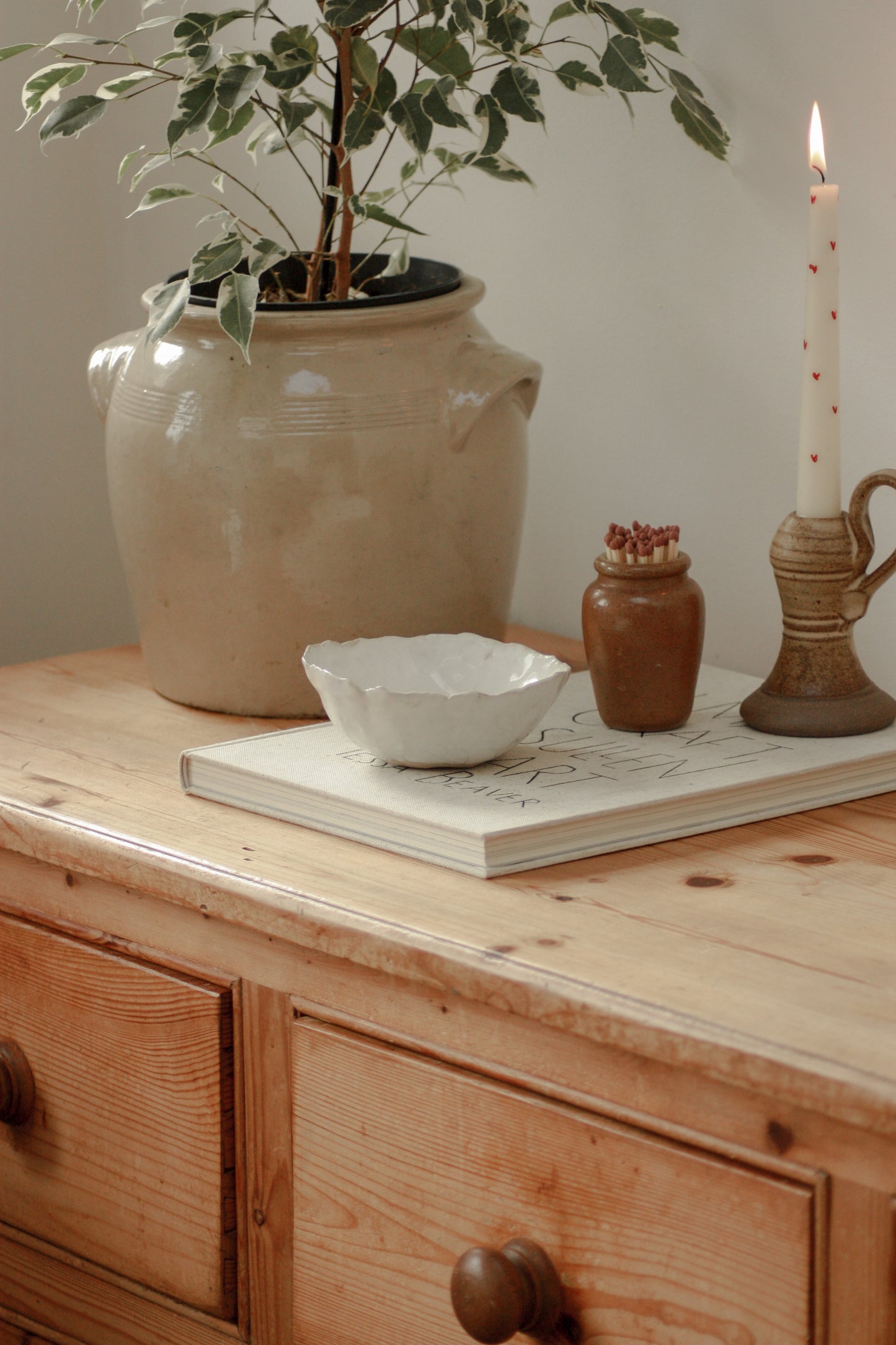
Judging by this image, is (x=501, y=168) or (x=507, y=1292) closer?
(x=507, y=1292)

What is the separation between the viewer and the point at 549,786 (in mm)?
761

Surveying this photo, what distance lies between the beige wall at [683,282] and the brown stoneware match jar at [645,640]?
0.23 metres

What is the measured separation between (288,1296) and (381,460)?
0.47m

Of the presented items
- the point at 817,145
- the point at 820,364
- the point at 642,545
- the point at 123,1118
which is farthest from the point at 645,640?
the point at 123,1118

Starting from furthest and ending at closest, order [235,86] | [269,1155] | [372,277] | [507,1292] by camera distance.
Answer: [372,277] < [235,86] < [269,1155] < [507,1292]

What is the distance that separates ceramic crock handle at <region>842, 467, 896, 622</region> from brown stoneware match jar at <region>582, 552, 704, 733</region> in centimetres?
8

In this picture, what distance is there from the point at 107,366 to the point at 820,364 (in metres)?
0.48

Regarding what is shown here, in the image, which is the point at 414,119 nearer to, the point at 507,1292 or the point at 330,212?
the point at 330,212

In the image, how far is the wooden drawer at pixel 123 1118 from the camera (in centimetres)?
75

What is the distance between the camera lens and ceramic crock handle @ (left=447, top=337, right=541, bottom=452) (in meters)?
0.92

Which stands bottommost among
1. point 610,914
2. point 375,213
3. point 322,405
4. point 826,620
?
point 610,914

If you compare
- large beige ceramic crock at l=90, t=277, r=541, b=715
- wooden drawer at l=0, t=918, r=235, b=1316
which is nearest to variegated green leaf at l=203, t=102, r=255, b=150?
large beige ceramic crock at l=90, t=277, r=541, b=715

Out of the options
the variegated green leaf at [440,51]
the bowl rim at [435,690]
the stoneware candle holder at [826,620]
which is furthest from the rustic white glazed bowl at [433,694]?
the variegated green leaf at [440,51]

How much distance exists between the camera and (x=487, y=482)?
945 mm
